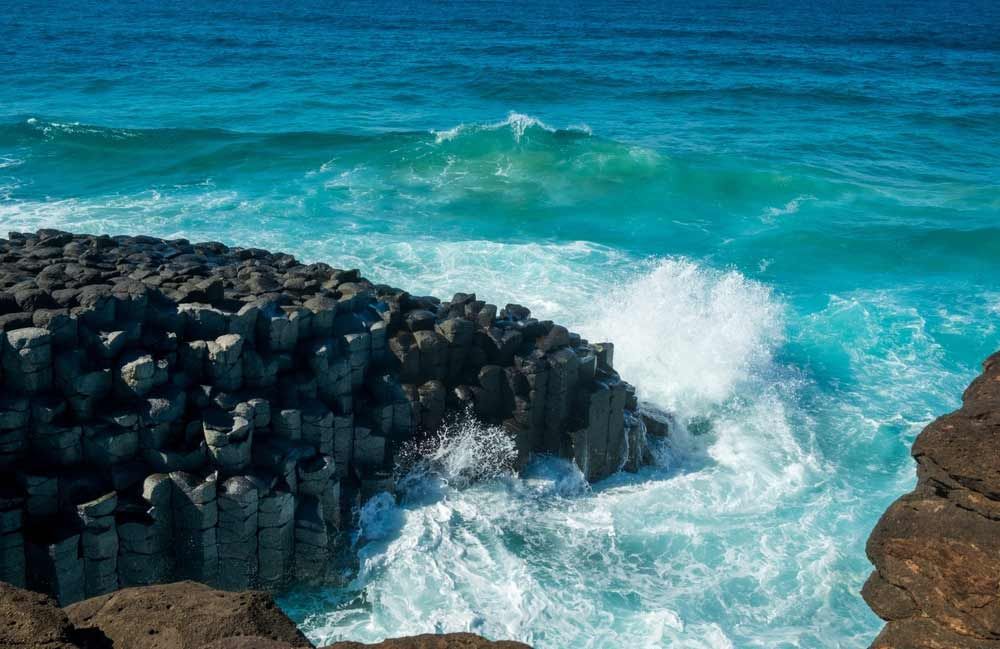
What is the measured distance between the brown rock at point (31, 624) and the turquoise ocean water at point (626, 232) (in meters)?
9.36

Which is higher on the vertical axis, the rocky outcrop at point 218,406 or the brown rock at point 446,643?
the brown rock at point 446,643

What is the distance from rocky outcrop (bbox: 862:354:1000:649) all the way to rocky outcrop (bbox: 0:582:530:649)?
3358 mm

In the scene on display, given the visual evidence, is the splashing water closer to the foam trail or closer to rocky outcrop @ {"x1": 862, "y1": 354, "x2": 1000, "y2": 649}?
the foam trail

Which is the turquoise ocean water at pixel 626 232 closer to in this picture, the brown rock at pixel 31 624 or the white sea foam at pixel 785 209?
the white sea foam at pixel 785 209

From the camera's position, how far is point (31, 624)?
672cm

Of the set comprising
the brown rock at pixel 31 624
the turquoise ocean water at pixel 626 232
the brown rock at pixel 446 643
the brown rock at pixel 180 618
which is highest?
the brown rock at pixel 31 624

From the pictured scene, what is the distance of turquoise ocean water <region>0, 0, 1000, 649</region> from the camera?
17.7 m

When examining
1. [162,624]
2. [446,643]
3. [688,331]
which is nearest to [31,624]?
[162,624]

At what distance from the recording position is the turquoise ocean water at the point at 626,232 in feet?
58.1

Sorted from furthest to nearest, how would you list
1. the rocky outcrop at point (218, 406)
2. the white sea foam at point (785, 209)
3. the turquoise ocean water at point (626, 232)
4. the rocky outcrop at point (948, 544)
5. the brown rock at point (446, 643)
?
the white sea foam at point (785, 209)
the turquoise ocean water at point (626, 232)
the rocky outcrop at point (218, 406)
the rocky outcrop at point (948, 544)
the brown rock at point (446, 643)

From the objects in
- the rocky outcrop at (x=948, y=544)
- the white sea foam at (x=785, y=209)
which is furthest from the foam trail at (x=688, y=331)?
the rocky outcrop at (x=948, y=544)

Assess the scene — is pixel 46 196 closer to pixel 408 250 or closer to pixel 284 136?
pixel 284 136

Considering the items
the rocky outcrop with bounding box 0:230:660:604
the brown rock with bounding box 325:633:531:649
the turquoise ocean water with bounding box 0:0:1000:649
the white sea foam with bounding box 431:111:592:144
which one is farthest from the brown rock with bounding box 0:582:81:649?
the white sea foam with bounding box 431:111:592:144

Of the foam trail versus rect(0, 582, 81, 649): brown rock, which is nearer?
rect(0, 582, 81, 649): brown rock
